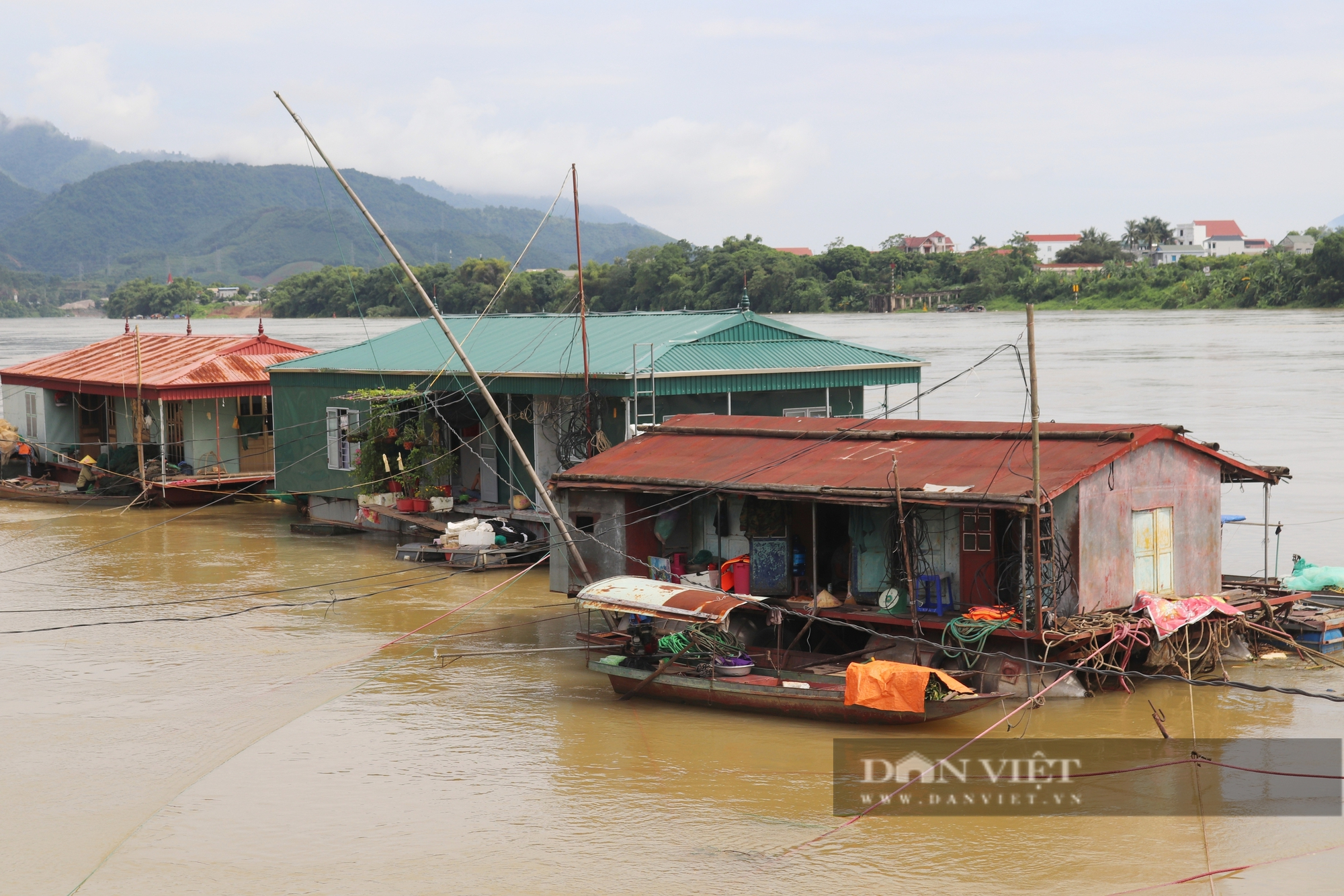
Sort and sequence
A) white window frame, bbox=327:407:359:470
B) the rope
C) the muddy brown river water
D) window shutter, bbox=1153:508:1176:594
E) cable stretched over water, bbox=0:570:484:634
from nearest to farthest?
the muddy brown river water, the rope, window shutter, bbox=1153:508:1176:594, cable stretched over water, bbox=0:570:484:634, white window frame, bbox=327:407:359:470

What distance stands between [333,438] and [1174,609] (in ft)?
65.2

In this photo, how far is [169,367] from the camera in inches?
1369

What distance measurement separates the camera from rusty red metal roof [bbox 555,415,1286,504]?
15453 mm

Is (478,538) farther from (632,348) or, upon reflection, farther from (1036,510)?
(1036,510)

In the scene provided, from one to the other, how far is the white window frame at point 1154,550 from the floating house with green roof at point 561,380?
882 cm

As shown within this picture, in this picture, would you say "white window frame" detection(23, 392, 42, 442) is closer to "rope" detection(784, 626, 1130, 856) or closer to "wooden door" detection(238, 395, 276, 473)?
"wooden door" detection(238, 395, 276, 473)

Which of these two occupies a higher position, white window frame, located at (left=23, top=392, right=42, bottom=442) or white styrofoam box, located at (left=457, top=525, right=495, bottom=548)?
white window frame, located at (left=23, top=392, right=42, bottom=442)

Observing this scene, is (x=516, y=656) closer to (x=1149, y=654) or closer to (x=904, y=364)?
(x=1149, y=654)

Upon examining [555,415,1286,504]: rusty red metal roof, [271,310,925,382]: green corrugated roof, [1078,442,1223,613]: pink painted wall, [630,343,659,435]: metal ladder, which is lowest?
[1078,442,1223,613]: pink painted wall

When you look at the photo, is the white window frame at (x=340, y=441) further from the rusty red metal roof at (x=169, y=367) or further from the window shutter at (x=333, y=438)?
the rusty red metal roof at (x=169, y=367)

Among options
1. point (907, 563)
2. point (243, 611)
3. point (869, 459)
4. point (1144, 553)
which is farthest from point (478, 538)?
point (1144, 553)

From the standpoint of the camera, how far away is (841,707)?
14.6m

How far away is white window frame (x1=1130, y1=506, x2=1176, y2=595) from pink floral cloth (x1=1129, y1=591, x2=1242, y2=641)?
0.20 meters

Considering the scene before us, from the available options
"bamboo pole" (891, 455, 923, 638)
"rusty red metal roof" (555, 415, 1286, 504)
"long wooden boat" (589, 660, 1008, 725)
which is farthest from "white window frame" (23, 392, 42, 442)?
"bamboo pole" (891, 455, 923, 638)
